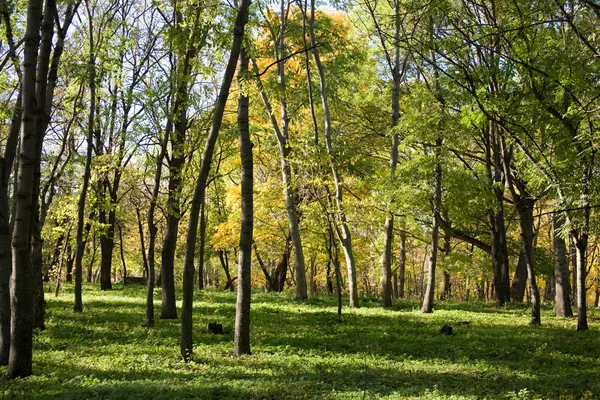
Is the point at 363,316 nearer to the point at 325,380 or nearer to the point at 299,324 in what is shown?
the point at 299,324

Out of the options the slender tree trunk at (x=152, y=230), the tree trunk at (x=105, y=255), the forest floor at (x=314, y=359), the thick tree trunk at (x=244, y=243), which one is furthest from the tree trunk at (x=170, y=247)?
the tree trunk at (x=105, y=255)

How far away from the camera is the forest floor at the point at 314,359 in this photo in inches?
241

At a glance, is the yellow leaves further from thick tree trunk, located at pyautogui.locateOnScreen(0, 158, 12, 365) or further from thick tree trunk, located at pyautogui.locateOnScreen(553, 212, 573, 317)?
thick tree trunk, located at pyautogui.locateOnScreen(0, 158, 12, 365)

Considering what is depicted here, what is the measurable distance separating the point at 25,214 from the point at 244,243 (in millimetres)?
3275

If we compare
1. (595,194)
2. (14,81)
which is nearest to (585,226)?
(595,194)

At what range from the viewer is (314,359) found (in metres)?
8.32

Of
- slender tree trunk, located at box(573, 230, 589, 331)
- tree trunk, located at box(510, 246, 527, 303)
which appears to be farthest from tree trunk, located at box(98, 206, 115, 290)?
slender tree trunk, located at box(573, 230, 589, 331)

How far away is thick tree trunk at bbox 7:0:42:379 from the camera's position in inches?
250

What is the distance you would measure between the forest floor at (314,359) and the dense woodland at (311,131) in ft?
2.36

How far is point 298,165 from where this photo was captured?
43.4ft

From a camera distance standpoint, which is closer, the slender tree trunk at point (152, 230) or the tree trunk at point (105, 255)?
the slender tree trunk at point (152, 230)

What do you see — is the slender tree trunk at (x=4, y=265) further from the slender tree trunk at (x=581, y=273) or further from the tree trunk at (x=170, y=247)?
the slender tree trunk at (x=581, y=273)

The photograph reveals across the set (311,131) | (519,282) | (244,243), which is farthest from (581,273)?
(311,131)

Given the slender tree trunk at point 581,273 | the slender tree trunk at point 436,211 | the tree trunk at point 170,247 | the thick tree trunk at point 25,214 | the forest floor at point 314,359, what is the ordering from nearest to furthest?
the forest floor at point 314,359 → the thick tree trunk at point 25,214 → the slender tree trunk at point 581,273 → the tree trunk at point 170,247 → the slender tree trunk at point 436,211
